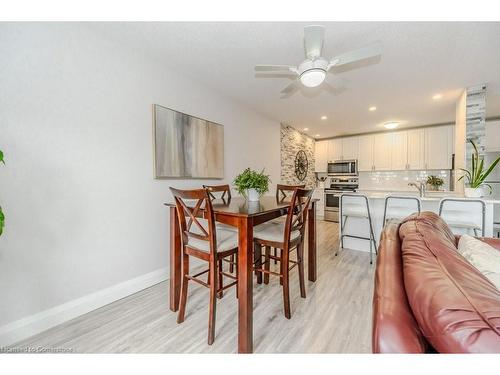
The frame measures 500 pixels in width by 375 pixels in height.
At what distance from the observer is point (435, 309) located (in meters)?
0.51

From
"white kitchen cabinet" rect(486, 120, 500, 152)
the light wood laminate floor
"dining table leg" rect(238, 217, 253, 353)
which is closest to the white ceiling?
"white kitchen cabinet" rect(486, 120, 500, 152)

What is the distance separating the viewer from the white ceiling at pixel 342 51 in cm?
184

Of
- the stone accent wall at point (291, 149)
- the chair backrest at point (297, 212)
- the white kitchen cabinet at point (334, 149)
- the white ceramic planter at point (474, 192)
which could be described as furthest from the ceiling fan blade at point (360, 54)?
the white kitchen cabinet at point (334, 149)

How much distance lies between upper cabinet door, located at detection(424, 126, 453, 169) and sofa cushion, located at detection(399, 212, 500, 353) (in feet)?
17.8

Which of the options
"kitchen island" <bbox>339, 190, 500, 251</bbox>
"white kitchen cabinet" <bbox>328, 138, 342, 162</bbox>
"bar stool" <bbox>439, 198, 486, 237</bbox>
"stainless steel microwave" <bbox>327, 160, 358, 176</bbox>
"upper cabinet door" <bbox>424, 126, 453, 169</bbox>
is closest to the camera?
"bar stool" <bbox>439, 198, 486, 237</bbox>

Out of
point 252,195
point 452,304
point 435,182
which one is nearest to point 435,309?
point 452,304

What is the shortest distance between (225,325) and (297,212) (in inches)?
Result: 42.4

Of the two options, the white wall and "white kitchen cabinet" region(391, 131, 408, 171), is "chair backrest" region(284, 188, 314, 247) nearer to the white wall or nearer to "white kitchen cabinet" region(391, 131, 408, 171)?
the white wall

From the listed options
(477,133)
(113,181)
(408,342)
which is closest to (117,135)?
(113,181)

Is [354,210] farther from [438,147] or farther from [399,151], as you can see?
[438,147]

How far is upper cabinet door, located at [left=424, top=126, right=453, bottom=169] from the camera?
15.4ft

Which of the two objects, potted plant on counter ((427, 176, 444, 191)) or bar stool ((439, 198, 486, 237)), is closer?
bar stool ((439, 198, 486, 237))
